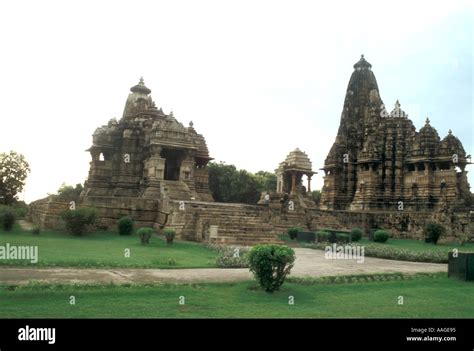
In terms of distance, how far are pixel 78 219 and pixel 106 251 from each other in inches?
201

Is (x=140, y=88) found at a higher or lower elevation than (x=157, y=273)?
higher

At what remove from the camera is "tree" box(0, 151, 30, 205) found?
3969 cm

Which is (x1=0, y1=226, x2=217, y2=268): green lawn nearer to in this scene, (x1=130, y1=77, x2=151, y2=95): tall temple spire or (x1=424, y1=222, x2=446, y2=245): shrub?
(x1=424, y1=222, x2=446, y2=245): shrub

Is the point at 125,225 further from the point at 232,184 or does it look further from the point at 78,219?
the point at 232,184

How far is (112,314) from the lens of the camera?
6.57 meters

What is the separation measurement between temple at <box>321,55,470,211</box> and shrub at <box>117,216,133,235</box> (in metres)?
18.3

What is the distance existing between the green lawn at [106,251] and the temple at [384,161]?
18.0 m

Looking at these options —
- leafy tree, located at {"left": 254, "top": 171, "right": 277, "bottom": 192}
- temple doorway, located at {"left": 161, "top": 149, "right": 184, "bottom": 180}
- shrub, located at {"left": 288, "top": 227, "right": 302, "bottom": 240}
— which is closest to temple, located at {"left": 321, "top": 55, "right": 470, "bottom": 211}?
shrub, located at {"left": 288, "top": 227, "right": 302, "bottom": 240}

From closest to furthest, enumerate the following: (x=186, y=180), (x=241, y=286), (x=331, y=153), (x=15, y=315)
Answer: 1. (x=15, y=315)
2. (x=241, y=286)
3. (x=186, y=180)
4. (x=331, y=153)

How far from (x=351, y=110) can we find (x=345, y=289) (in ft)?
115

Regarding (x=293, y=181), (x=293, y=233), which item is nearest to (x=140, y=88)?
(x=293, y=181)

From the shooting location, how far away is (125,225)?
19.8 meters
